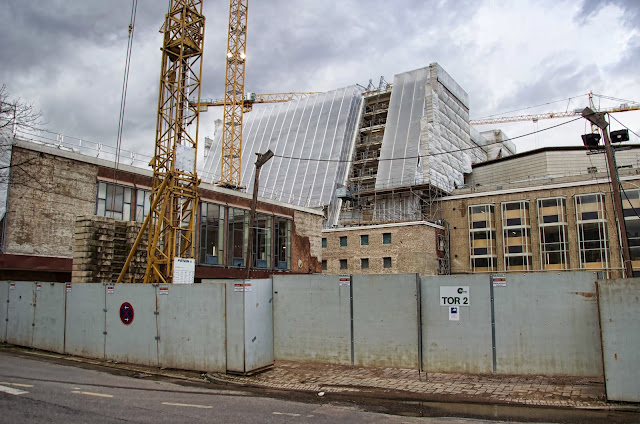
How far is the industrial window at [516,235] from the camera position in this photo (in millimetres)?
48062

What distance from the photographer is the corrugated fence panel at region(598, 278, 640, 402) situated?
888 cm

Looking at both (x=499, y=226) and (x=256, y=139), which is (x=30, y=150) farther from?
(x=256, y=139)

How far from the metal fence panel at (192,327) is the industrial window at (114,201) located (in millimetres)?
16680

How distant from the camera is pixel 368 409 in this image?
9055mm

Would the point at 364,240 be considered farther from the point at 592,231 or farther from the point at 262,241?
the point at 592,231

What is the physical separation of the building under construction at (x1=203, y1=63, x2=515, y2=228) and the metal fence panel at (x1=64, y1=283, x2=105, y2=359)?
39.3 m

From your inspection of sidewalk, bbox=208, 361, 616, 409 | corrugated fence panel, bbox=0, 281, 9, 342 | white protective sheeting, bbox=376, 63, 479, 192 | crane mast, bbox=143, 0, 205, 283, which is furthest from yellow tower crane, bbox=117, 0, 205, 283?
white protective sheeting, bbox=376, 63, 479, 192

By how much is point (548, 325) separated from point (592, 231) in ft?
129

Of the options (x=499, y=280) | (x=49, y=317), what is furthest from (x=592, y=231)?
(x=49, y=317)

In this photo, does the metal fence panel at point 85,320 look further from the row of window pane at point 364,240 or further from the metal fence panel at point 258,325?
the row of window pane at point 364,240

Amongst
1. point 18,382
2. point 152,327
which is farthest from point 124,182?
point 18,382

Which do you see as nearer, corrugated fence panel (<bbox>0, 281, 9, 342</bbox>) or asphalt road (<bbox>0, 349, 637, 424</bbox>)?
asphalt road (<bbox>0, 349, 637, 424</bbox>)

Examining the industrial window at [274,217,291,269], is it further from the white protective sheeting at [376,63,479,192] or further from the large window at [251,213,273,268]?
the white protective sheeting at [376,63,479,192]

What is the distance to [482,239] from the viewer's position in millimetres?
50375
